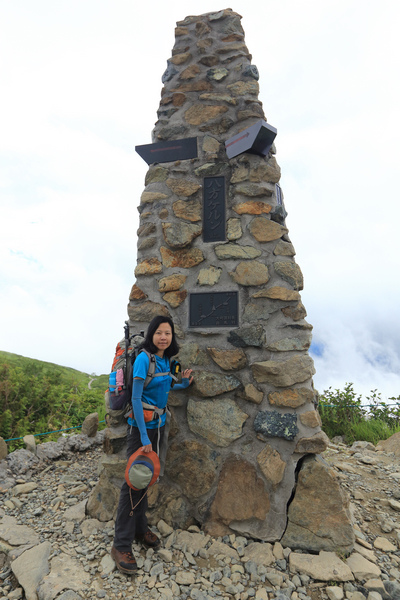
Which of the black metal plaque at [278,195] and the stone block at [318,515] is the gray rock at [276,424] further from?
the black metal plaque at [278,195]

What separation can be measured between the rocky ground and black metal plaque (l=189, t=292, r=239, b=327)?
1664 millimetres

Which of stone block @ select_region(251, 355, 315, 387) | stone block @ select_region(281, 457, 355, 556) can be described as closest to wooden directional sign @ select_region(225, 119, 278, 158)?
stone block @ select_region(251, 355, 315, 387)

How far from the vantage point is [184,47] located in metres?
4.08

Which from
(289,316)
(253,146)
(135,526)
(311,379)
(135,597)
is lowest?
(135,597)

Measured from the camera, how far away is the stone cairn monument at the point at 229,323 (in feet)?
9.45

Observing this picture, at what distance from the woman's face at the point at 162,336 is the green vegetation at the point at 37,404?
120 inches

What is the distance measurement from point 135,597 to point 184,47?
5.00 metres

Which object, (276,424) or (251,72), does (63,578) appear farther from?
(251,72)

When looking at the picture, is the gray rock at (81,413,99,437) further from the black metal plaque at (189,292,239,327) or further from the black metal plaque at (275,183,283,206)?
the black metal plaque at (275,183,283,206)

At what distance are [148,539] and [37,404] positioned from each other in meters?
3.39

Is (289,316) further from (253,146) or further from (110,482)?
(110,482)

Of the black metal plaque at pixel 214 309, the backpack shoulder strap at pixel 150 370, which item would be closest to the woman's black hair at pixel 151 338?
→ the backpack shoulder strap at pixel 150 370

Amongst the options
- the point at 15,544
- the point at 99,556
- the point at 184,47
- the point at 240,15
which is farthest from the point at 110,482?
the point at 240,15

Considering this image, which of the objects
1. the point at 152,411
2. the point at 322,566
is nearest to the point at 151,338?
the point at 152,411
